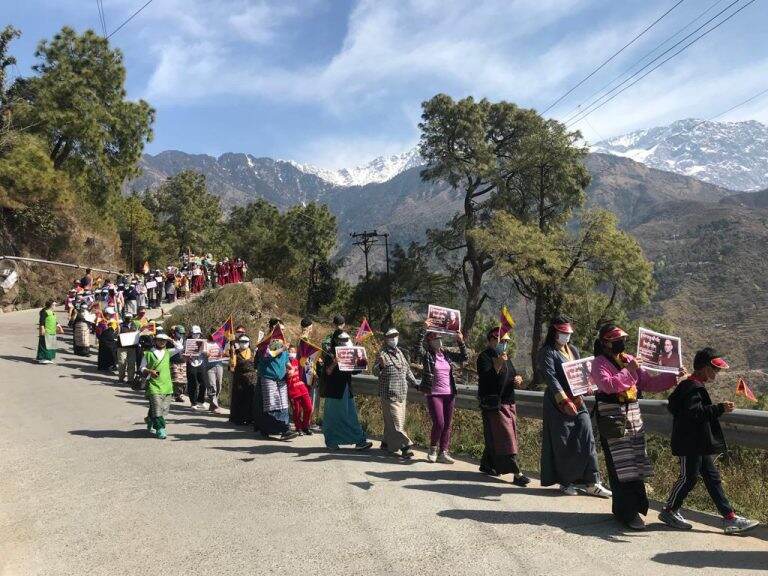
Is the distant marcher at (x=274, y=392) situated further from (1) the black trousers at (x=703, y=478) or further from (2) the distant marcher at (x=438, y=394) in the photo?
(1) the black trousers at (x=703, y=478)

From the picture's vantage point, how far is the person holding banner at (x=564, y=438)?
20.1 ft

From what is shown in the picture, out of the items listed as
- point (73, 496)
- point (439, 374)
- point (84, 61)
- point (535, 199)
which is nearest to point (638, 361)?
point (439, 374)

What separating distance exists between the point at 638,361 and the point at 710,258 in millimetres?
202568

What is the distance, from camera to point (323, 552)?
4898 millimetres

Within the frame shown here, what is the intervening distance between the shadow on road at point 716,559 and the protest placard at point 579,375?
5.14 feet

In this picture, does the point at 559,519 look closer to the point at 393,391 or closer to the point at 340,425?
the point at 393,391

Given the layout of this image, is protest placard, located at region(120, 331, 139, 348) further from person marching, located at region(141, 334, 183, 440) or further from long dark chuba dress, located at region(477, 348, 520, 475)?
long dark chuba dress, located at region(477, 348, 520, 475)

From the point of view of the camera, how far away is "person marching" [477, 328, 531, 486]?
6.89 m

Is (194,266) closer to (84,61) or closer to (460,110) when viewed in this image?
(84,61)

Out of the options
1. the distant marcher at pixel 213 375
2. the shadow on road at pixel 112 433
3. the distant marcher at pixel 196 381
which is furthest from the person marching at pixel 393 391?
the distant marcher at pixel 196 381

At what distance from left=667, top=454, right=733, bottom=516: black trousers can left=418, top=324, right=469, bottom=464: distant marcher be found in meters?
3.11

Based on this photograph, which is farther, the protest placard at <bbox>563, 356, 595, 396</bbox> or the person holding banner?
the person holding banner

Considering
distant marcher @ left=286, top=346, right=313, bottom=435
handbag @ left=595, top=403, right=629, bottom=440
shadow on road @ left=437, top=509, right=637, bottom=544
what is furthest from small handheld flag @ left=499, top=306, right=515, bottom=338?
distant marcher @ left=286, top=346, right=313, bottom=435

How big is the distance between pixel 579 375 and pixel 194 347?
888 centimetres
